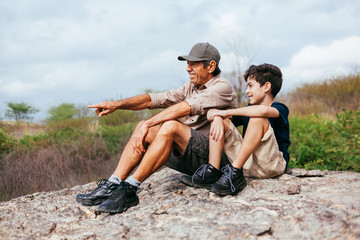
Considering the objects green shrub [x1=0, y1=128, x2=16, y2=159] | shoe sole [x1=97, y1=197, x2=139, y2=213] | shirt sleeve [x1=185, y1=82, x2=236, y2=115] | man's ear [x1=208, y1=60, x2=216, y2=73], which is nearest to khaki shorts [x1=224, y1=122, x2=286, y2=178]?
shirt sleeve [x1=185, y1=82, x2=236, y2=115]

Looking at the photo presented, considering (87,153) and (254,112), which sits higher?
(254,112)

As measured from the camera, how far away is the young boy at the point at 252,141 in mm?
3000

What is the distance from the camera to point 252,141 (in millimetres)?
2986

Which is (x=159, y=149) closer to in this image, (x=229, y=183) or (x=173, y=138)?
(x=173, y=138)

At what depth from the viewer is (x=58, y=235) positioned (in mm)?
2770

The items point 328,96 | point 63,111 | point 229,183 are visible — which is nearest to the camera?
point 229,183

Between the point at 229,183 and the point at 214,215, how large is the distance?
36 centimetres

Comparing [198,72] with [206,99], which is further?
[198,72]

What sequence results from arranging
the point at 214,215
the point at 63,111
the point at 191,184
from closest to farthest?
the point at 214,215 → the point at 191,184 → the point at 63,111

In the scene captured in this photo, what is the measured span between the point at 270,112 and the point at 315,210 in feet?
2.92

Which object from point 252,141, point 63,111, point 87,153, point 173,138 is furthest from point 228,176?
point 63,111

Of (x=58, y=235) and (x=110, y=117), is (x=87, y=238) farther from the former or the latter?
(x=110, y=117)

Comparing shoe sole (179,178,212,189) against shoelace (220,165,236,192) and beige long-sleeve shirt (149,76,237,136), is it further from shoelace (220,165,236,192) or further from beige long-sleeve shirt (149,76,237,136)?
beige long-sleeve shirt (149,76,237,136)

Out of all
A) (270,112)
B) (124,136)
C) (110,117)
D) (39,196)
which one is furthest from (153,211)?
(110,117)
